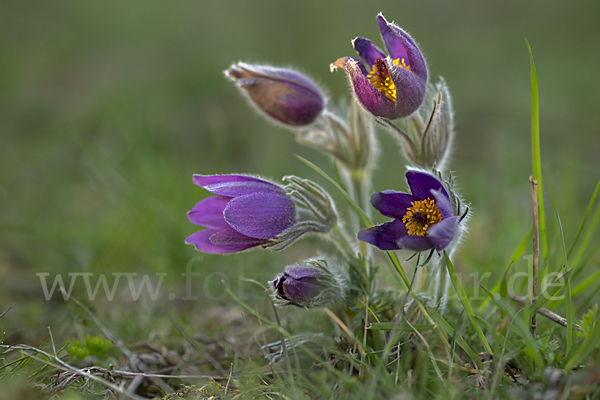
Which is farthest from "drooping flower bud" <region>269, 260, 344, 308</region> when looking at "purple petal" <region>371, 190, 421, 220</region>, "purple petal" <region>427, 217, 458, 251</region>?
"purple petal" <region>427, 217, 458, 251</region>

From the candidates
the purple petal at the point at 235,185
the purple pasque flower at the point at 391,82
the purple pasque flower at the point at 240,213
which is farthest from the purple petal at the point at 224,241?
the purple pasque flower at the point at 391,82

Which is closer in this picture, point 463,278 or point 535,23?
point 463,278

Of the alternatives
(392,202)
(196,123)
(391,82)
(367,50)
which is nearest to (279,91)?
(367,50)

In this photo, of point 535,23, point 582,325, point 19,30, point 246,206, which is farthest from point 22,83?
point 535,23

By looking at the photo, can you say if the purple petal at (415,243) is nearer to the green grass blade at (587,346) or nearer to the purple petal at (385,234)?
the purple petal at (385,234)

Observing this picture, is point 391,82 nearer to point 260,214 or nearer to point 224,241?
point 260,214

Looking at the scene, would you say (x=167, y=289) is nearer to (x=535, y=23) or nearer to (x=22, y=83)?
(x=22, y=83)
